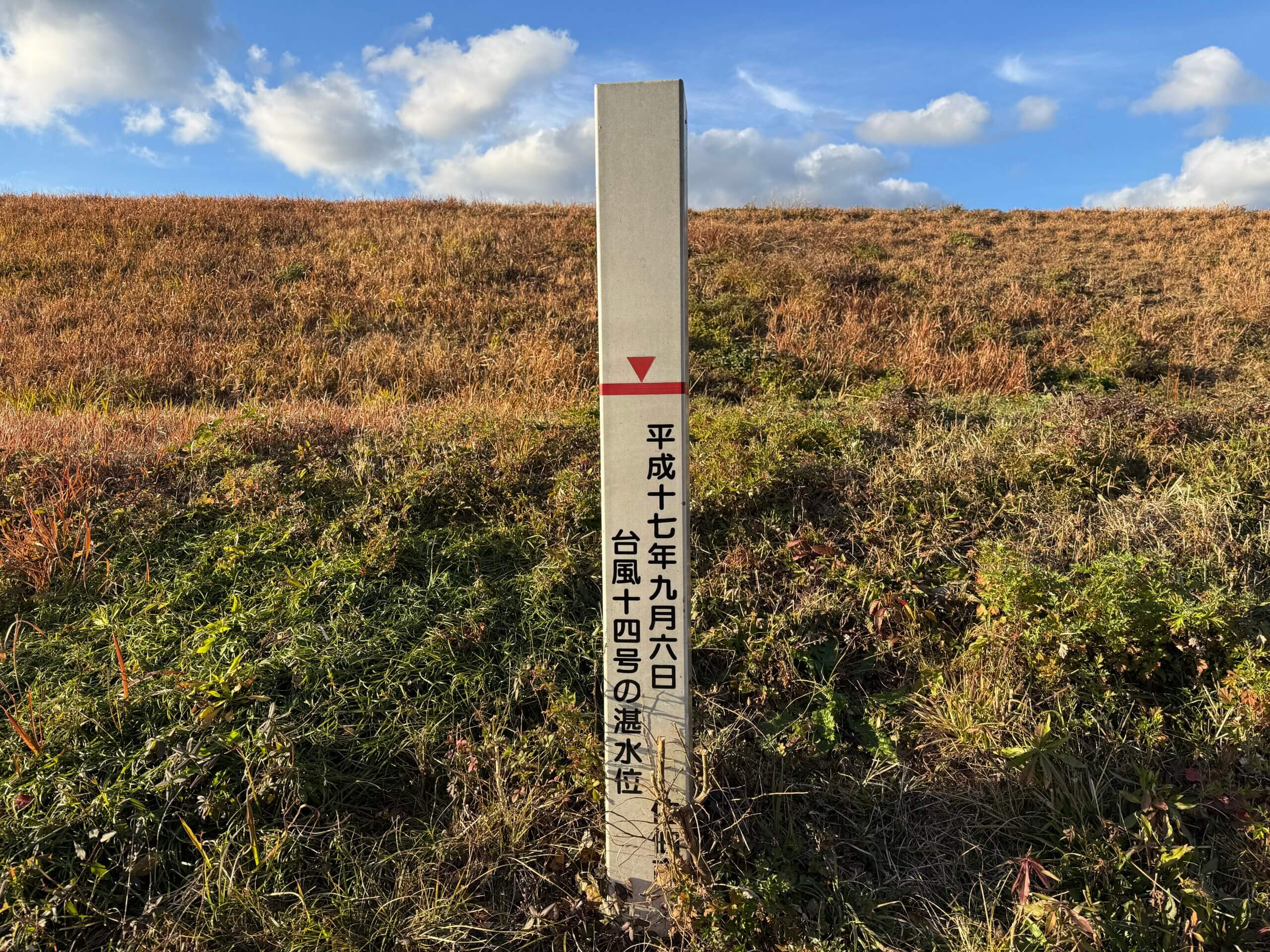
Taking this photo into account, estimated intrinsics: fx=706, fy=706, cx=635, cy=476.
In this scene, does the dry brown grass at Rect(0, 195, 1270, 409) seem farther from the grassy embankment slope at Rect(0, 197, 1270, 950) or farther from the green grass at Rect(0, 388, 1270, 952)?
the green grass at Rect(0, 388, 1270, 952)

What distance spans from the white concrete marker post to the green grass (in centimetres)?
25

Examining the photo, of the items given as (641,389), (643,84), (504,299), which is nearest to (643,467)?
(641,389)

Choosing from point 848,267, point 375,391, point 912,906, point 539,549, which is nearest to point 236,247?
point 375,391

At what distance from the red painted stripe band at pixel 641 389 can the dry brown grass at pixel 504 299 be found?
4737 millimetres

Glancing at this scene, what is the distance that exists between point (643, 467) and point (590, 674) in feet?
5.12

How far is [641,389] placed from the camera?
258 centimetres

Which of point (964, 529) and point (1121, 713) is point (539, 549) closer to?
point (964, 529)

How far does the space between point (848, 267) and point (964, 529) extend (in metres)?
9.23

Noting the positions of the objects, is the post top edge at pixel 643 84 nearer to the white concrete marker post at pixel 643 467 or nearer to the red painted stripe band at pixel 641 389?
the white concrete marker post at pixel 643 467

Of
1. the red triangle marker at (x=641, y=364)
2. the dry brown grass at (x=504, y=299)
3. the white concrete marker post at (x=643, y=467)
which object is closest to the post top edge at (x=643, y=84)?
the white concrete marker post at (x=643, y=467)

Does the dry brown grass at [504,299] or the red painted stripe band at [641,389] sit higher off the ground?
the dry brown grass at [504,299]

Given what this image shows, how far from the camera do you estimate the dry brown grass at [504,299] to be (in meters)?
9.03

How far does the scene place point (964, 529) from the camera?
461 centimetres

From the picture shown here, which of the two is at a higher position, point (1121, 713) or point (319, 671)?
point (319, 671)
